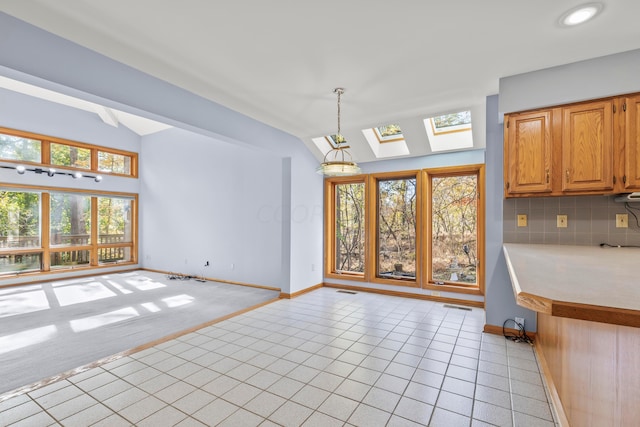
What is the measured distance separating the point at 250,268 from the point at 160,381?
350 centimetres

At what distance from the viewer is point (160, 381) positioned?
2.31 metres

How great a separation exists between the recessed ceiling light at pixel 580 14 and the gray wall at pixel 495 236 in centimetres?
110

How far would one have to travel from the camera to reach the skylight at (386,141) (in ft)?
15.7

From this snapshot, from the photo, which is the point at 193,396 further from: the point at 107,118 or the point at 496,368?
the point at 107,118

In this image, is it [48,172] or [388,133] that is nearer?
[388,133]

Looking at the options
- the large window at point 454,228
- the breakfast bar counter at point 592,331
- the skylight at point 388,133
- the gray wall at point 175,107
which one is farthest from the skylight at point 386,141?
the breakfast bar counter at point 592,331

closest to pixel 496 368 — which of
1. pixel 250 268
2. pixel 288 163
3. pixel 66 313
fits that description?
pixel 288 163

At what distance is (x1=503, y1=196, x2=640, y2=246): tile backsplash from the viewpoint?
2.71m

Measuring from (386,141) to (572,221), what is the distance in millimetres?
2814

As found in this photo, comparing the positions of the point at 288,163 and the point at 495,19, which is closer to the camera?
the point at 495,19

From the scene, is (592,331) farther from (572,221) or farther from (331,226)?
(331,226)

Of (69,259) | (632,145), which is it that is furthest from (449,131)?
(69,259)

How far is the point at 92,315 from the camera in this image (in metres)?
3.94

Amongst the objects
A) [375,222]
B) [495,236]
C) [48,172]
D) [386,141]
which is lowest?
[495,236]
